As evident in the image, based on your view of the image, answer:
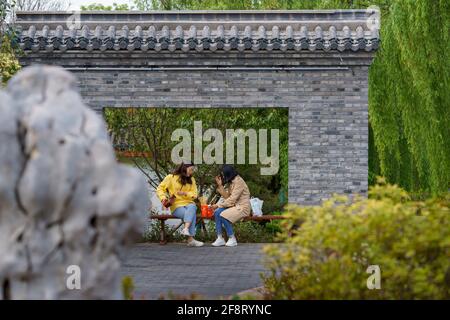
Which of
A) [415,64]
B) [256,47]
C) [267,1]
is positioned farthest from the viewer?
[267,1]

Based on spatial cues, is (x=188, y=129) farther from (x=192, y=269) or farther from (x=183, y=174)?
(x=192, y=269)

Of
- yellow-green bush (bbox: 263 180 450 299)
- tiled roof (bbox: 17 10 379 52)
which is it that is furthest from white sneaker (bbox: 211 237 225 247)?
yellow-green bush (bbox: 263 180 450 299)

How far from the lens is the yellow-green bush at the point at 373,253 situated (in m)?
6.00

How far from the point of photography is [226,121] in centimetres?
2005

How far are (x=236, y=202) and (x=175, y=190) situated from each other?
1009 mm

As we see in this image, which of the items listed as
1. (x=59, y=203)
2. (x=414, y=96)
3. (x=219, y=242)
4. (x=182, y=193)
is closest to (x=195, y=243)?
(x=219, y=242)

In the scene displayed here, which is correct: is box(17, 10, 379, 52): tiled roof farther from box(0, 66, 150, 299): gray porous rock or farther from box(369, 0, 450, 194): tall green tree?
box(0, 66, 150, 299): gray porous rock

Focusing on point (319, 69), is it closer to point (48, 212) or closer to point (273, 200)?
point (273, 200)

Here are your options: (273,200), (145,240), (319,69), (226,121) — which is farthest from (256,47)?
(273,200)

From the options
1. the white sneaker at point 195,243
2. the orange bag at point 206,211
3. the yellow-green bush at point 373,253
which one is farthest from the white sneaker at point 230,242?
the yellow-green bush at point 373,253

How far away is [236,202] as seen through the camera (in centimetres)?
1421

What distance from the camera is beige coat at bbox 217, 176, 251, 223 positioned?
1409 centimetres

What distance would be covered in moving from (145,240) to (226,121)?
17.6 ft

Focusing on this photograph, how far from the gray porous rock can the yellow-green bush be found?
182 cm
